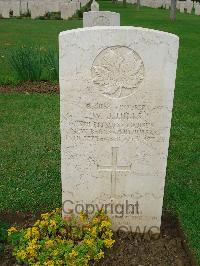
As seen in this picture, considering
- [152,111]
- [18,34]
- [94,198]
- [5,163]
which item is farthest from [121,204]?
[18,34]

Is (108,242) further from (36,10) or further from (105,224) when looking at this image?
(36,10)

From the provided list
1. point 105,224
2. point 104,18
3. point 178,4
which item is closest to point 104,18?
point 104,18

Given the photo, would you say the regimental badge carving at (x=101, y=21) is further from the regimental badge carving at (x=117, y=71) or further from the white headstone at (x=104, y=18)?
the regimental badge carving at (x=117, y=71)

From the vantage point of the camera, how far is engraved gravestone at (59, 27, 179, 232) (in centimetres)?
314

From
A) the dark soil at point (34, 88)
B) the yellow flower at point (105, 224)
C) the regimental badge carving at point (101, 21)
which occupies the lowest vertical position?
the dark soil at point (34, 88)

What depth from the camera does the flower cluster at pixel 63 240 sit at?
332 cm

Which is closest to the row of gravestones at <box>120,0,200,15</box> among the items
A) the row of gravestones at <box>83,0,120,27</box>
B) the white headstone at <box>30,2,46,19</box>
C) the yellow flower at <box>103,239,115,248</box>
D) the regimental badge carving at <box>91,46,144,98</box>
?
the white headstone at <box>30,2,46,19</box>

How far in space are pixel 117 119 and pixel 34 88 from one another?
216 inches

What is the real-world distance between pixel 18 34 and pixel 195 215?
549 inches

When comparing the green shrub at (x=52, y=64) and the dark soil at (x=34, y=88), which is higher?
the green shrub at (x=52, y=64)

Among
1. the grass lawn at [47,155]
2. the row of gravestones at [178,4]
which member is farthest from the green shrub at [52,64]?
the row of gravestones at [178,4]

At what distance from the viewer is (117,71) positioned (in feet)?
10.6

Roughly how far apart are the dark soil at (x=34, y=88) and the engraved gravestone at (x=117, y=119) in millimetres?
5063

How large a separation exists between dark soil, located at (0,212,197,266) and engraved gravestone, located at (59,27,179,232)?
114 mm
